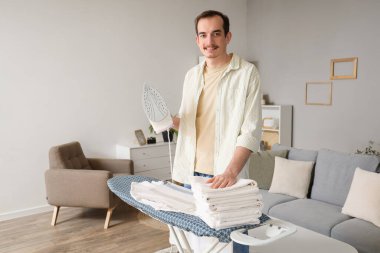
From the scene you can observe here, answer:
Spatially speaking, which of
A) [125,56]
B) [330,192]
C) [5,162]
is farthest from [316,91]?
[5,162]

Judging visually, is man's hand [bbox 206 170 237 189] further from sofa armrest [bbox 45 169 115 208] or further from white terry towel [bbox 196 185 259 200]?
sofa armrest [bbox 45 169 115 208]

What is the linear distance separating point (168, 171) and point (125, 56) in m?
1.63

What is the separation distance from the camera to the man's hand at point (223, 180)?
49.9 inches

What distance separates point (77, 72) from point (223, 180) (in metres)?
3.40

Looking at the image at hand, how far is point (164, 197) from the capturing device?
1.39 m

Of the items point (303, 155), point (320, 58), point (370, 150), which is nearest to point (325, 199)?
point (303, 155)

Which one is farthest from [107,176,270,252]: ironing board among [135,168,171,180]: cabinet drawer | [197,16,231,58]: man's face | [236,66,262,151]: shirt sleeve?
[135,168,171,180]: cabinet drawer

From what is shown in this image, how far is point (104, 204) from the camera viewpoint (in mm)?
3461

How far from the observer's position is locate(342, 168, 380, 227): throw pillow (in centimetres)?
261

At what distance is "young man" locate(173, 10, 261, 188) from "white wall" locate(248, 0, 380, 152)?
3.32m

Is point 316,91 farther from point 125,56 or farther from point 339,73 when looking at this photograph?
point 125,56

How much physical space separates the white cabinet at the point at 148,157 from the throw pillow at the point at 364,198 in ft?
7.95

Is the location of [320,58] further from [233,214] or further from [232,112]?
[233,214]

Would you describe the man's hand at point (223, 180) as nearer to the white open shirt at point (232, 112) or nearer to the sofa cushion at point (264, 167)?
the white open shirt at point (232, 112)
